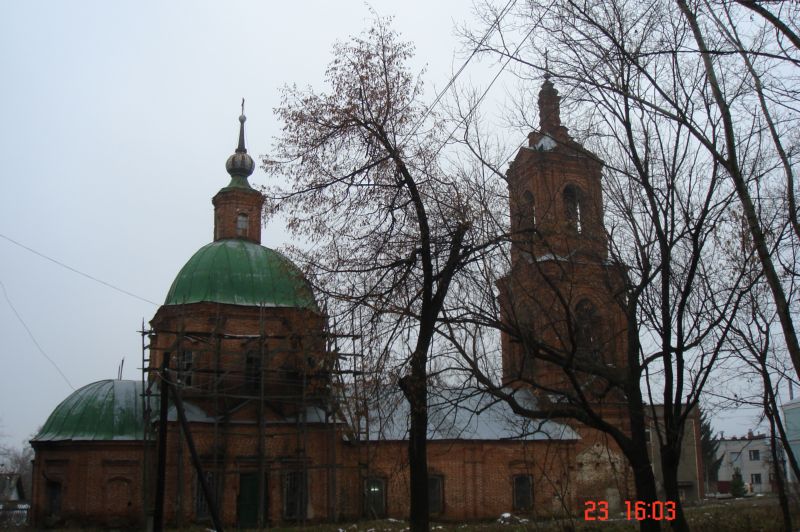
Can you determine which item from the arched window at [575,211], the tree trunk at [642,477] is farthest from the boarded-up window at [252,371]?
the tree trunk at [642,477]

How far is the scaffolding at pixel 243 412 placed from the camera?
86.1 feet

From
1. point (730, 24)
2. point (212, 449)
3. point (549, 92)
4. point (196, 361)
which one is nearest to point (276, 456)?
point (212, 449)

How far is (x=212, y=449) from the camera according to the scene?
27.0 metres

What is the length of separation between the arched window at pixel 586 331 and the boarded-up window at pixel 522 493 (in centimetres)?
1302

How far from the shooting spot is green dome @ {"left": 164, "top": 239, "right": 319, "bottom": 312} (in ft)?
99.1

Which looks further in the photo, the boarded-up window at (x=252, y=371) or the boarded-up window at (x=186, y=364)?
the boarded-up window at (x=252, y=371)

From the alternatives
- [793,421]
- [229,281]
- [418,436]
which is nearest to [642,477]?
[418,436]

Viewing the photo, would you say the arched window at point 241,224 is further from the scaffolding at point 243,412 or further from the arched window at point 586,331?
the arched window at point 586,331

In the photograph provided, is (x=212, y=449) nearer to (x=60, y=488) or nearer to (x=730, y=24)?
(x=60, y=488)

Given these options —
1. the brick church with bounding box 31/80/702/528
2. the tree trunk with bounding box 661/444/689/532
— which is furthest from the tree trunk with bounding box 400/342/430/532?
the brick church with bounding box 31/80/702/528

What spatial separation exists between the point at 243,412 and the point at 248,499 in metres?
3.01

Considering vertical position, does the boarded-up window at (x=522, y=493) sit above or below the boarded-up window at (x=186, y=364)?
below

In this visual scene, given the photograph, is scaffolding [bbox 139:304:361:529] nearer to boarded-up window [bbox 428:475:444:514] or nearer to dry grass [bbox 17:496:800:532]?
dry grass [bbox 17:496:800:532]

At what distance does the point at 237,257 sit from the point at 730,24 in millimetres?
23849
